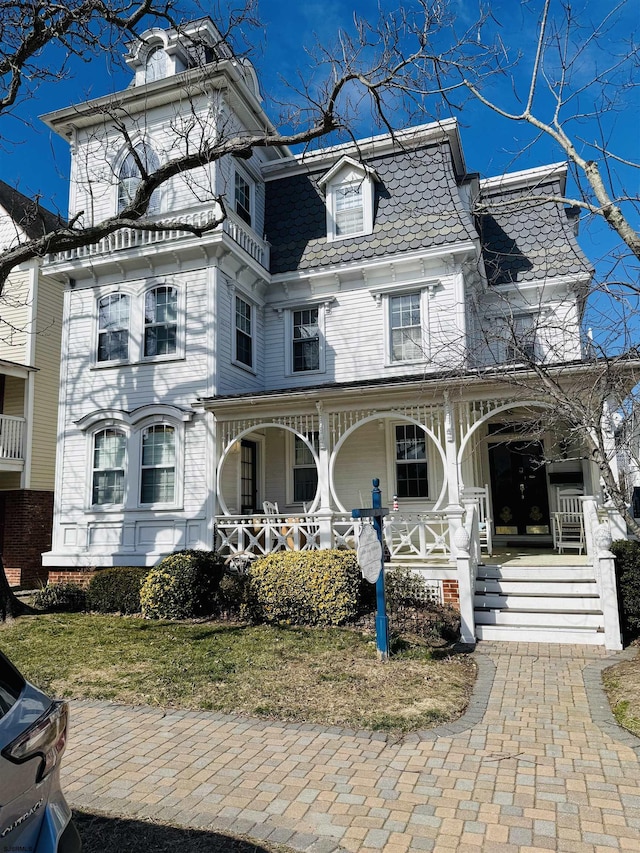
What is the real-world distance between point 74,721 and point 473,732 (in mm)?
3848

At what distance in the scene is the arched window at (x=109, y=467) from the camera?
1357 cm

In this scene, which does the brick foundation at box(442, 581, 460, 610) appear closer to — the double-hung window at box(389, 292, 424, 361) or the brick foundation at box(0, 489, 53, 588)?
the double-hung window at box(389, 292, 424, 361)

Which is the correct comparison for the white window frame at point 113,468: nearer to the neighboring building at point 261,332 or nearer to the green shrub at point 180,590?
the neighboring building at point 261,332

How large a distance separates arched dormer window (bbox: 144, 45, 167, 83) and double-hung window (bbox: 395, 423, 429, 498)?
11163mm

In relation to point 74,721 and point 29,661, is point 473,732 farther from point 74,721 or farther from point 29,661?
point 29,661

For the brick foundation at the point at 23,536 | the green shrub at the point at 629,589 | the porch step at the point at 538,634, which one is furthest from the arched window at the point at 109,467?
the green shrub at the point at 629,589

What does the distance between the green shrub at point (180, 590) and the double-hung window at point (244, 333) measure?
5336 mm

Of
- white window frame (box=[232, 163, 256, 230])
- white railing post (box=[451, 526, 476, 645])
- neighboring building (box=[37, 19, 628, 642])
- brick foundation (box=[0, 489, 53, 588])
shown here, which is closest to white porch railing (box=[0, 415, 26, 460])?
brick foundation (box=[0, 489, 53, 588])

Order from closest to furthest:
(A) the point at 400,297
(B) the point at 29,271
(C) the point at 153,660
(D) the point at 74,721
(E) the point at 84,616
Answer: (D) the point at 74,721, (C) the point at 153,660, (E) the point at 84,616, (A) the point at 400,297, (B) the point at 29,271

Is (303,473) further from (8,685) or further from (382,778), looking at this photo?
(8,685)

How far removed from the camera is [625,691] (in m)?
6.16

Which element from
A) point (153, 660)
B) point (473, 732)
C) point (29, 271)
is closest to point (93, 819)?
point (473, 732)

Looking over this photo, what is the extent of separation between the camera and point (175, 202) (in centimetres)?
1424

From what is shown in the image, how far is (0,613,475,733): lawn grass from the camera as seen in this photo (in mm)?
5930
